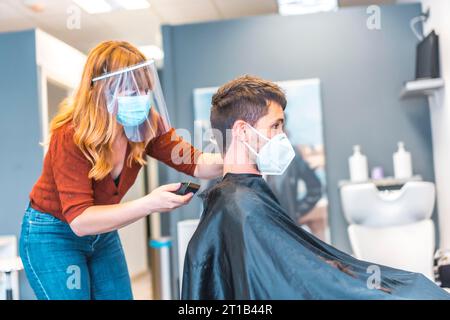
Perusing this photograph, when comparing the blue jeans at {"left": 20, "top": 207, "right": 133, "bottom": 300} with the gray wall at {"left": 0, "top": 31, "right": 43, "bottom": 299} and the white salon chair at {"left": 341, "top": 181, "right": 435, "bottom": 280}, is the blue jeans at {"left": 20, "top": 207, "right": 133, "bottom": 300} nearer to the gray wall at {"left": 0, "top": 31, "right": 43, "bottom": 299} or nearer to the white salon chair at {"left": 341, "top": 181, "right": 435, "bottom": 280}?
the white salon chair at {"left": 341, "top": 181, "right": 435, "bottom": 280}

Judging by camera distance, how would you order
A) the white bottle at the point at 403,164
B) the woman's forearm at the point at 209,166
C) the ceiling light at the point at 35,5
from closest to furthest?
the woman's forearm at the point at 209,166, the white bottle at the point at 403,164, the ceiling light at the point at 35,5

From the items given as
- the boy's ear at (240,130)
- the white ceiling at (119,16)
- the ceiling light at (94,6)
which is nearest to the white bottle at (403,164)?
the white ceiling at (119,16)

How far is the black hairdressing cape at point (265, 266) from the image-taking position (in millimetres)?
1232

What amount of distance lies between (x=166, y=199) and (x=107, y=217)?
7.2 inches

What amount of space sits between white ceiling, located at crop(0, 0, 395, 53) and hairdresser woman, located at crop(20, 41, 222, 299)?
2871 millimetres

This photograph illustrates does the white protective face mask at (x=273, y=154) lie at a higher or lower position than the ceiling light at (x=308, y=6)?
lower

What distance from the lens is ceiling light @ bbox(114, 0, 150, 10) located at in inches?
164

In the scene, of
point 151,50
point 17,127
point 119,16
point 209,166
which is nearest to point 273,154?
point 209,166

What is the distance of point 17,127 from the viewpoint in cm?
364

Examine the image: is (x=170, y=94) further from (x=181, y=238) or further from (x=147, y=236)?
(x=147, y=236)

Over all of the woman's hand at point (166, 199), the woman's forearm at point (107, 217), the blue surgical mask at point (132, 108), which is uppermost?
the blue surgical mask at point (132, 108)

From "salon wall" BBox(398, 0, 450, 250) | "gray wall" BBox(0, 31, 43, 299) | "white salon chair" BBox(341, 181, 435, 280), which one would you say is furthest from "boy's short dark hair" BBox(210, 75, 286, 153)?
"gray wall" BBox(0, 31, 43, 299)

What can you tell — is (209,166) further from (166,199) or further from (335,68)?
(335,68)

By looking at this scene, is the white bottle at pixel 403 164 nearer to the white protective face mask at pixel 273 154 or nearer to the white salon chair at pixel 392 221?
the white salon chair at pixel 392 221
